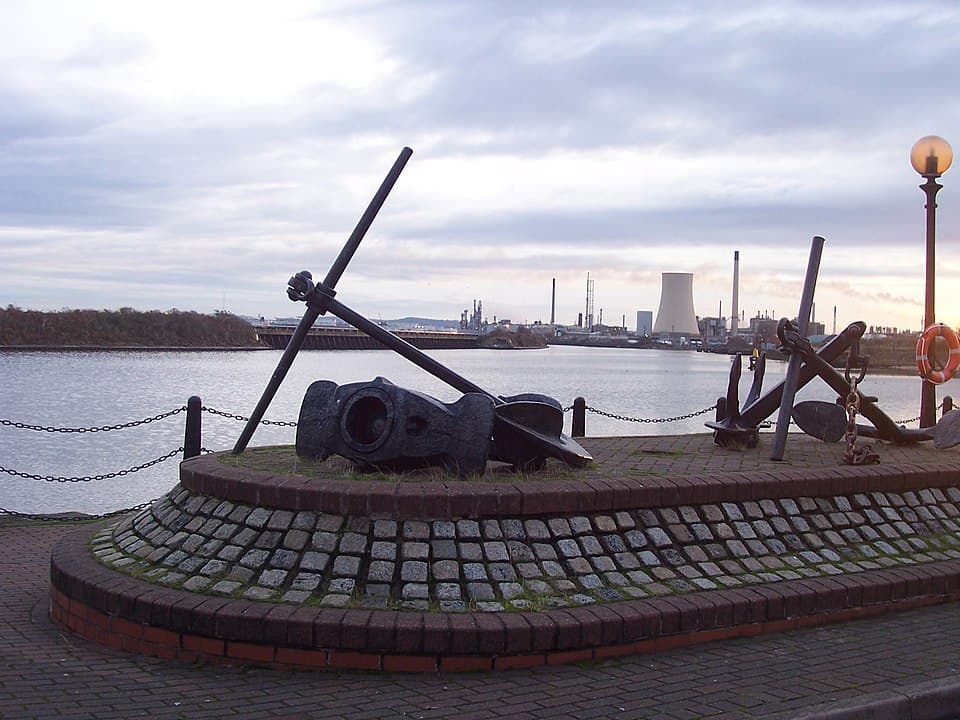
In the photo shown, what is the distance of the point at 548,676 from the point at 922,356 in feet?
25.3

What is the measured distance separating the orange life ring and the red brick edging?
5.98 meters

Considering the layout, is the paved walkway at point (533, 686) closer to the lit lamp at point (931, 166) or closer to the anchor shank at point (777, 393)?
the anchor shank at point (777, 393)

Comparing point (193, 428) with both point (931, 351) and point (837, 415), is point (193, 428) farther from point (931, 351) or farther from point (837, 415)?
point (931, 351)

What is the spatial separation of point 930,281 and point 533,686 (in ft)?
29.0

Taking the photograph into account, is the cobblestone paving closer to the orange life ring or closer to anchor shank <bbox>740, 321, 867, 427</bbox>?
anchor shank <bbox>740, 321, 867, 427</bbox>

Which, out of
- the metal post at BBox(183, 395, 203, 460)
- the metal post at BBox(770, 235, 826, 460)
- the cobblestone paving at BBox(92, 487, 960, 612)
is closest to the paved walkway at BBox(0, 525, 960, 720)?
the cobblestone paving at BBox(92, 487, 960, 612)

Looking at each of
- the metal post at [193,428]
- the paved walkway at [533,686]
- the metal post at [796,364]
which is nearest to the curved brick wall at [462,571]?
the paved walkway at [533,686]

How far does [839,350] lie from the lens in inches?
387

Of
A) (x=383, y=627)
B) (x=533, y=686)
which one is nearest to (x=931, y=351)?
(x=533, y=686)

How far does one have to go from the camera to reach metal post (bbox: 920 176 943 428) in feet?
37.6

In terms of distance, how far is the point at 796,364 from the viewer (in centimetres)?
880

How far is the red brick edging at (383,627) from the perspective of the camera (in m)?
5.03

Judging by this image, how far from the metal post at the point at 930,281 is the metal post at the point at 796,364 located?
111 inches

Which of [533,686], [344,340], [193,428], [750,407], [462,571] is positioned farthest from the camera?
[344,340]
